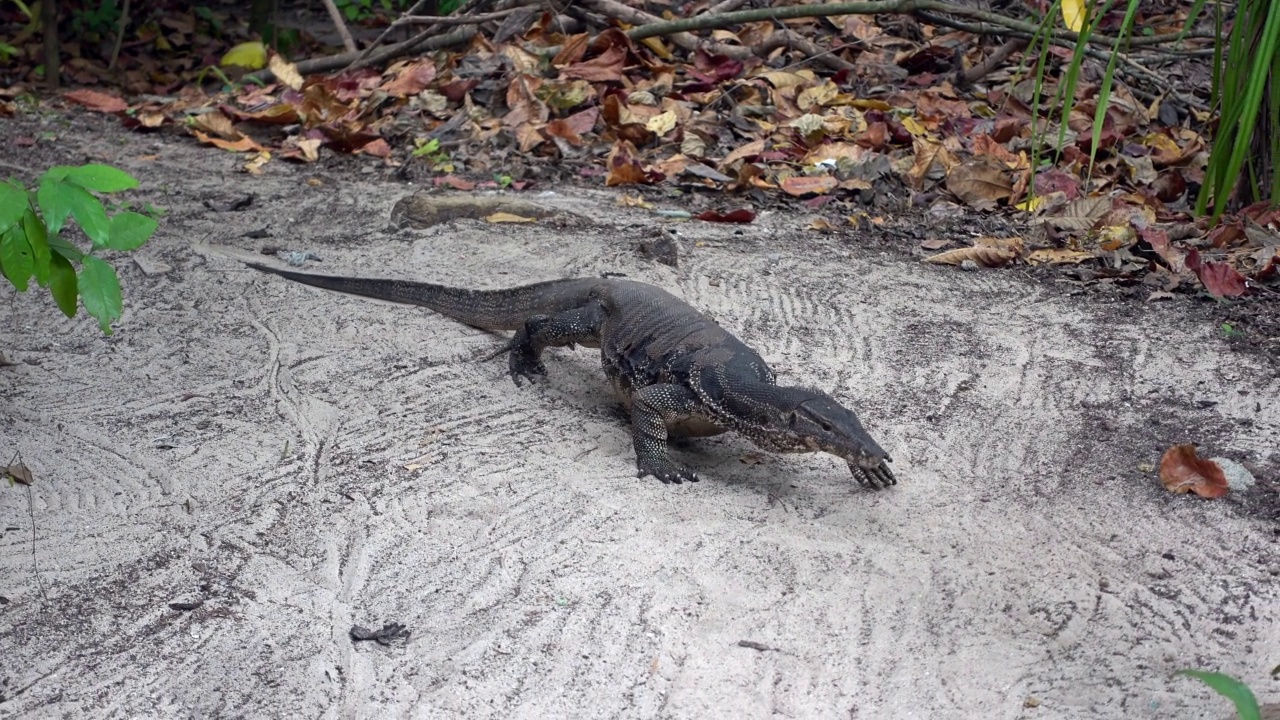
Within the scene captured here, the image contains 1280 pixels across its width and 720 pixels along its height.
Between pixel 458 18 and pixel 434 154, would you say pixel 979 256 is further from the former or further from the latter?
pixel 458 18

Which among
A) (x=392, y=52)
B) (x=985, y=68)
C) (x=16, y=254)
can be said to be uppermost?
(x=16, y=254)

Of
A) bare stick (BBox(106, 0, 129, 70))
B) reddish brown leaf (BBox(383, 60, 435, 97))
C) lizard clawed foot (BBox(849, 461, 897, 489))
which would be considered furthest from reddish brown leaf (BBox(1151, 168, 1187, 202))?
bare stick (BBox(106, 0, 129, 70))

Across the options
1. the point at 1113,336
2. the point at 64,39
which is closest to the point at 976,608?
the point at 1113,336

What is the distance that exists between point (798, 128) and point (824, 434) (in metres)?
4.02

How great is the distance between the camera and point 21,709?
2.86 m

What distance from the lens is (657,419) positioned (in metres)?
4.30

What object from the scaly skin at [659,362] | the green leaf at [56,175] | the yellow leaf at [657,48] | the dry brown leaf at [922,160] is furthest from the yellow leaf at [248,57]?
the green leaf at [56,175]

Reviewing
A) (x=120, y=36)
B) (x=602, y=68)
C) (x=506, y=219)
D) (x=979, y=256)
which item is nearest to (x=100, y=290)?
(x=506, y=219)

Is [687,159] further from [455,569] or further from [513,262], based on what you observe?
[455,569]

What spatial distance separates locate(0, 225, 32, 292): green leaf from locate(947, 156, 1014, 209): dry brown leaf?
5.12m

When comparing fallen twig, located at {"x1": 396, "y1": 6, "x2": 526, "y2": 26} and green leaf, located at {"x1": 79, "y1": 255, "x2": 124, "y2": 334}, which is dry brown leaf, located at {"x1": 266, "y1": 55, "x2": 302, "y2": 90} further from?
green leaf, located at {"x1": 79, "y1": 255, "x2": 124, "y2": 334}

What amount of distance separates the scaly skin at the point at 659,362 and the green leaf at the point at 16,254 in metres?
2.06

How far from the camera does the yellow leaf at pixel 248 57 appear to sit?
33.1 feet

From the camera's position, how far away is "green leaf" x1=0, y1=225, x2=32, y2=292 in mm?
2818
